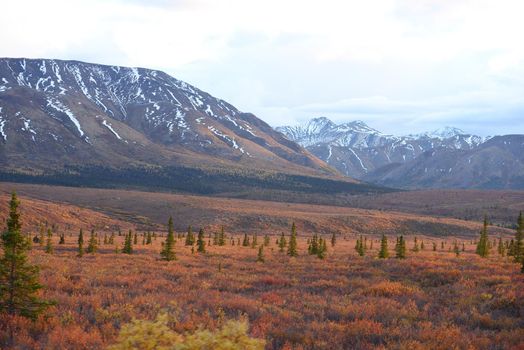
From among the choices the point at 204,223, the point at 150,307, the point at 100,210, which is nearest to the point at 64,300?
the point at 150,307

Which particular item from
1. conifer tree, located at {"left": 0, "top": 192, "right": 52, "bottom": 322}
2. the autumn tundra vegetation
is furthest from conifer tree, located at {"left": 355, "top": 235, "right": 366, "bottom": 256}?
conifer tree, located at {"left": 0, "top": 192, "right": 52, "bottom": 322}

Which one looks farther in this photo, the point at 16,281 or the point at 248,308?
the point at 248,308

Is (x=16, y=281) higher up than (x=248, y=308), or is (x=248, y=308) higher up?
(x=16, y=281)

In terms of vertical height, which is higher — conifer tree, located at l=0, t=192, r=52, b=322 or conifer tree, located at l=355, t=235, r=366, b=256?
conifer tree, located at l=0, t=192, r=52, b=322

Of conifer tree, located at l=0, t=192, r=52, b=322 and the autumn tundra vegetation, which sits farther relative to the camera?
conifer tree, located at l=0, t=192, r=52, b=322

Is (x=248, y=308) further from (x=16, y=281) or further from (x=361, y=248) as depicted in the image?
(x=361, y=248)

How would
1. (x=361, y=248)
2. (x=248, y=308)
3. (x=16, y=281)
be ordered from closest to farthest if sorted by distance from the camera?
(x=16, y=281)
(x=248, y=308)
(x=361, y=248)

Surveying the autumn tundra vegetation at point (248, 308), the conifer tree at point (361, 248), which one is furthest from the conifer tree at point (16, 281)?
the conifer tree at point (361, 248)

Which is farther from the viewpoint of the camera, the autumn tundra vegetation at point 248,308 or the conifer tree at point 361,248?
the conifer tree at point 361,248

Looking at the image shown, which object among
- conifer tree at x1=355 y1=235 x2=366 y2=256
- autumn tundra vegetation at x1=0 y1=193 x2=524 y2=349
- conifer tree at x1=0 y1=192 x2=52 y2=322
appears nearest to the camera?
autumn tundra vegetation at x1=0 y1=193 x2=524 y2=349

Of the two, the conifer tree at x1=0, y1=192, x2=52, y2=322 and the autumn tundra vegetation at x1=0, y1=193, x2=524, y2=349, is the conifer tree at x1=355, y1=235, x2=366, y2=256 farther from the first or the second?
the conifer tree at x1=0, y1=192, x2=52, y2=322

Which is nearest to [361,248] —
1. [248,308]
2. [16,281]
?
[248,308]

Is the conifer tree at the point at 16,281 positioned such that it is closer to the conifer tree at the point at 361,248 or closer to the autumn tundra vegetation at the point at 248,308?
the autumn tundra vegetation at the point at 248,308

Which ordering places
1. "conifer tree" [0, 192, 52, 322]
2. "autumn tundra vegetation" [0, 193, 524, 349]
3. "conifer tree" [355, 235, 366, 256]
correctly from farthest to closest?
"conifer tree" [355, 235, 366, 256] → "conifer tree" [0, 192, 52, 322] → "autumn tundra vegetation" [0, 193, 524, 349]
